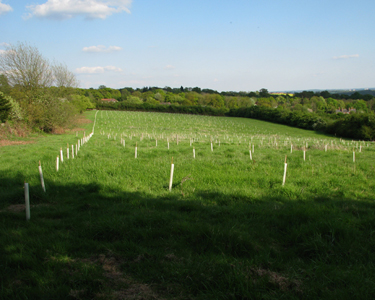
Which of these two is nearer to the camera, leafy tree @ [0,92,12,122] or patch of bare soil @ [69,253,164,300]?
patch of bare soil @ [69,253,164,300]

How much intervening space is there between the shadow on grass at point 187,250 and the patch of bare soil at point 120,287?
0.01 m

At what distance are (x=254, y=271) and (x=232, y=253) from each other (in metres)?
0.76

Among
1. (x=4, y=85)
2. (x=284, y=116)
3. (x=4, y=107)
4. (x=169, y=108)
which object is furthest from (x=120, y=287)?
(x=169, y=108)

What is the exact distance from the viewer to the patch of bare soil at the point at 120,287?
3197mm

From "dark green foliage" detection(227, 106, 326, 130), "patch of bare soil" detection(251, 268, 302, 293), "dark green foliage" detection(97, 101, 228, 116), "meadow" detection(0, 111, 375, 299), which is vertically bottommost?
"meadow" detection(0, 111, 375, 299)

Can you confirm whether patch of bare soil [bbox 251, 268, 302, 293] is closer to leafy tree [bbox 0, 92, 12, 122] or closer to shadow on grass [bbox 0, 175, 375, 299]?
shadow on grass [bbox 0, 175, 375, 299]

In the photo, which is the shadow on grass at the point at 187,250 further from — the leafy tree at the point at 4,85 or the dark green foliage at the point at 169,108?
the dark green foliage at the point at 169,108

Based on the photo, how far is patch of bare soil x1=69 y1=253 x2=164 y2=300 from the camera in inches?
126

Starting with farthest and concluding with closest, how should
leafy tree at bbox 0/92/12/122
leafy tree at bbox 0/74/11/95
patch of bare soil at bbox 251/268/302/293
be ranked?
leafy tree at bbox 0/74/11/95 → leafy tree at bbox 0/92/12/122 → patch of bare soil at bbox 251/268/302/293

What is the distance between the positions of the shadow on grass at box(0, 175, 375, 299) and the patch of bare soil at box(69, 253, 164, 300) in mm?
13

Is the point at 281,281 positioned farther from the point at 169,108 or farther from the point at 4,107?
the point at 169,108

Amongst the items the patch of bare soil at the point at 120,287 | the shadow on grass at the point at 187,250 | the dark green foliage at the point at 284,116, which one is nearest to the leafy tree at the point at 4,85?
the shadow on grass at the point at 187,250

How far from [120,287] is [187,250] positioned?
1316mm

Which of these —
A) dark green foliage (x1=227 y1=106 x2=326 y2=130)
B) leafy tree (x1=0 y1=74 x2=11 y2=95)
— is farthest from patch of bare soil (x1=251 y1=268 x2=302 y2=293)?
dark green foliage (x1=227 y1=106 x2=326 y2=130)
